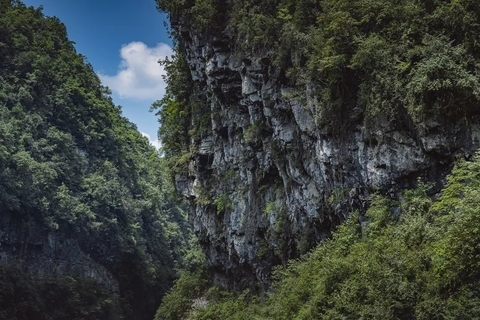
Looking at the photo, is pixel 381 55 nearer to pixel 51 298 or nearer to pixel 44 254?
pixel 51 298

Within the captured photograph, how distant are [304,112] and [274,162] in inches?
127

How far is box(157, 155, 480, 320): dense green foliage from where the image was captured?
267 inches

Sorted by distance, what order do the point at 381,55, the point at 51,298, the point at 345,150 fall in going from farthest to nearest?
the point at 51,298
the point at 345,150
the point at 381,55

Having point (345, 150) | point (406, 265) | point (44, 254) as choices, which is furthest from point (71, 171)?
point (406, 265)

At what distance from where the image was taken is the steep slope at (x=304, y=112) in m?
9.12

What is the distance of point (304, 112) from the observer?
13.0 meters

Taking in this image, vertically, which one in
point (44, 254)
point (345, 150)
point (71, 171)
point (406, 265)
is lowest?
point (406, 265)

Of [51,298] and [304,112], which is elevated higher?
[304,112]

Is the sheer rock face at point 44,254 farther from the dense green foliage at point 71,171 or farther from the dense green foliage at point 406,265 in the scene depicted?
the dense green foliage at point 406,265

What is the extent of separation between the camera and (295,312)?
1025 cm

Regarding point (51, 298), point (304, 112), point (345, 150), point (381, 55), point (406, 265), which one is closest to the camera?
point (406, 265)

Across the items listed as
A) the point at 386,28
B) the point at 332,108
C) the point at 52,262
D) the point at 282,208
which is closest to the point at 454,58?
the point at 386,28

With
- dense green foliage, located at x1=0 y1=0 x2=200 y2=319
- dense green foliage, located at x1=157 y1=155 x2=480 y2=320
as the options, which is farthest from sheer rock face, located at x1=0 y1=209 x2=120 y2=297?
dense green foliage, located at x1=157 y1=155 x2=480 y2=320

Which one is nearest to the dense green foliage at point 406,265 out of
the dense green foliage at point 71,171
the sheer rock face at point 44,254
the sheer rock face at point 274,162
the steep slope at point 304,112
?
the sheer rock face at point 274,162
